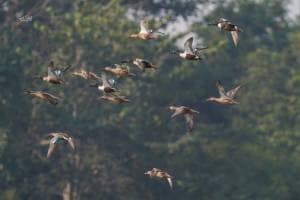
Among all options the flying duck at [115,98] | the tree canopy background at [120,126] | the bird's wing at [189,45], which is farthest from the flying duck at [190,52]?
the tree canopy background at [120,126]

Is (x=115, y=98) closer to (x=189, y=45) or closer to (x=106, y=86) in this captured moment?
(x=106, y=86)

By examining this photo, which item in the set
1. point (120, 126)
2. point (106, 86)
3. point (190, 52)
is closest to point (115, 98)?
point (106, 86)

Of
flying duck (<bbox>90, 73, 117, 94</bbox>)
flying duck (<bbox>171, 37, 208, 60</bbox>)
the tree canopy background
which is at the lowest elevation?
the tree canopy background

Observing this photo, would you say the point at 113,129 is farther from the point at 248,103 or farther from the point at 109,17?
the point at 248,103

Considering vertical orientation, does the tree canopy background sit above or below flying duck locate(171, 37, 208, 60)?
below

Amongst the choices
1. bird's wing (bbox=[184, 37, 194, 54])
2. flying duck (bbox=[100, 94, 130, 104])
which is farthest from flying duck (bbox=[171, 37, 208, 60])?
flying duck (bbox=[100, 94, 130, 104])

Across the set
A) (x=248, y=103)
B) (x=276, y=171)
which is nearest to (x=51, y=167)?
(x=276, y=171)

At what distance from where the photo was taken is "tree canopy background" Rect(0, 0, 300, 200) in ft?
156

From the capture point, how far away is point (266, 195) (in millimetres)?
50625

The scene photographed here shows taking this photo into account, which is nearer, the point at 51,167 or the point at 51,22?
the point at 51,167

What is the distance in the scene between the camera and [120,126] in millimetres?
49219

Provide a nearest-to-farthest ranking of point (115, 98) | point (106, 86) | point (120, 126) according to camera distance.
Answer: point (106, 86) < point (115, 98) < point (120, 126)

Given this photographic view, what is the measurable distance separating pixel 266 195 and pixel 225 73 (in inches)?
475

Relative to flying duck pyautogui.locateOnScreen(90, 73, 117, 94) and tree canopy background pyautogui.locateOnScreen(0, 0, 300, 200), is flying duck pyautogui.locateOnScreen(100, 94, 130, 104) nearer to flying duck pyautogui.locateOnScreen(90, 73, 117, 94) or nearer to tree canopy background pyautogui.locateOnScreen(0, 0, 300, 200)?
flying duck pyautogui.locateOnScreen(90, 73, 117, 94)
